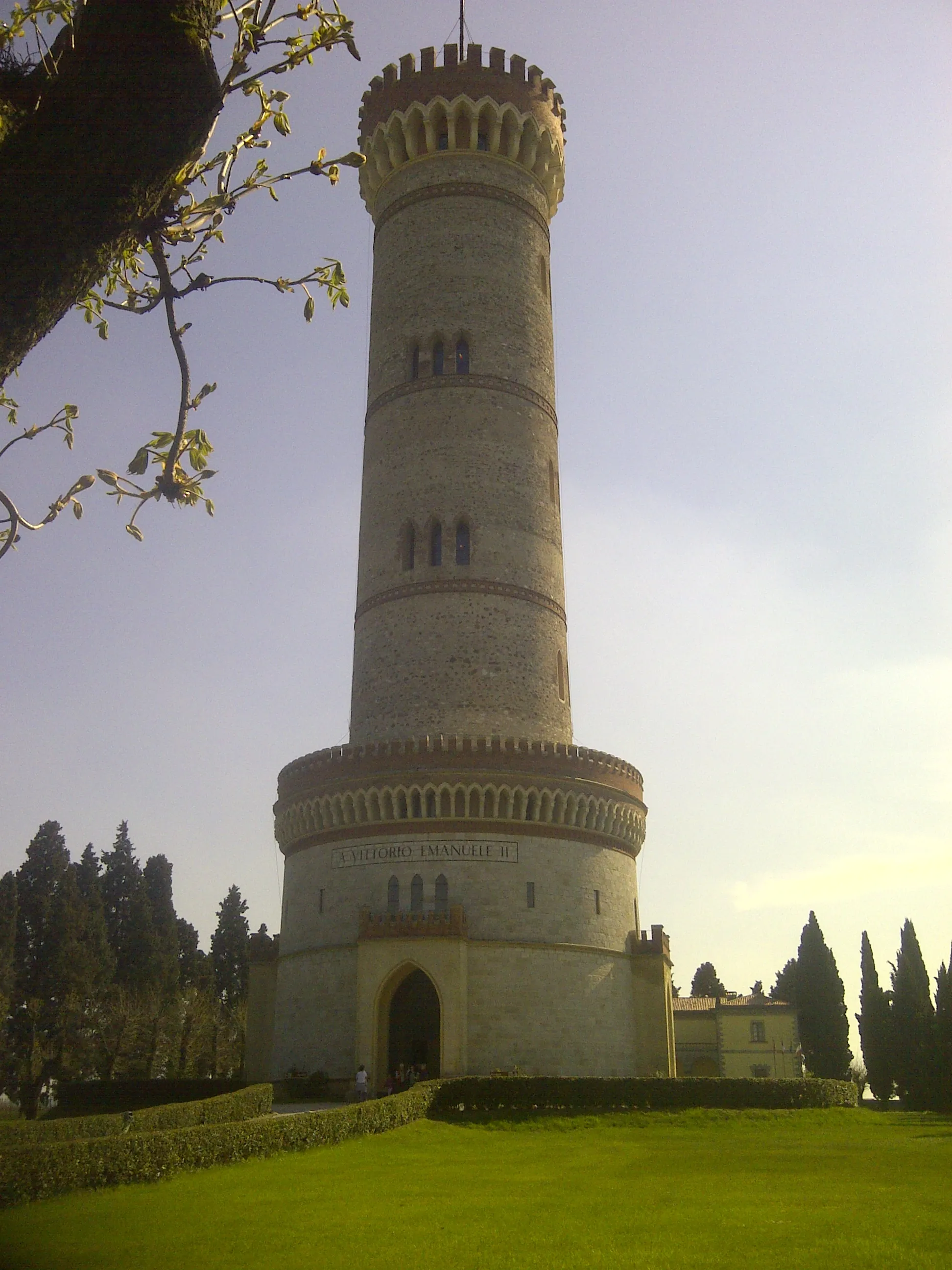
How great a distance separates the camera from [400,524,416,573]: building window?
33594mm

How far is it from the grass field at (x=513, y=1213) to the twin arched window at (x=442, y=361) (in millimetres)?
21997

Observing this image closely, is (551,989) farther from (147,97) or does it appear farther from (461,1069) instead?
(147,97)

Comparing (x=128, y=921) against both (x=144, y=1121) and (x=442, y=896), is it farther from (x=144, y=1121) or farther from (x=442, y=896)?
(x=144, y=1121)

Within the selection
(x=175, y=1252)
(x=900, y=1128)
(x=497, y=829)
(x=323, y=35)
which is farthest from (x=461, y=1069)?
(x=323, y=35)

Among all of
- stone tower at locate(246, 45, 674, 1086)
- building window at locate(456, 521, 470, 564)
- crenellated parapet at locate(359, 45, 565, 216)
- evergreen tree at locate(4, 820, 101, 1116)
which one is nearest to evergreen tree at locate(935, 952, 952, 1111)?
stone tower at locate(246, 45, 674, 1086)

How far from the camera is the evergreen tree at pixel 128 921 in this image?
2099 inches

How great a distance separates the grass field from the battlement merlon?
30.7 m

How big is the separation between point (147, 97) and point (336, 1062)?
26.9 meters

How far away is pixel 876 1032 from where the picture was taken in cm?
5159

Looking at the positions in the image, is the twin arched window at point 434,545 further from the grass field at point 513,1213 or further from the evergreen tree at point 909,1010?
the evergreen tree at point 909,1010

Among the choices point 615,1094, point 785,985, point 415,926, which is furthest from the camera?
point 785,985

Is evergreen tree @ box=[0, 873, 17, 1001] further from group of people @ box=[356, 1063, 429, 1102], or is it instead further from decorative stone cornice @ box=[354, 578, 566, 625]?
decorative stone cornice @ box=[354, 578, 566, 625]

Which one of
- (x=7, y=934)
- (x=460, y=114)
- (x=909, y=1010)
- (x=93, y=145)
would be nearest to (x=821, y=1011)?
(x=909, y=1010)

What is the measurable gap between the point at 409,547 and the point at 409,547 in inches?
0.6
